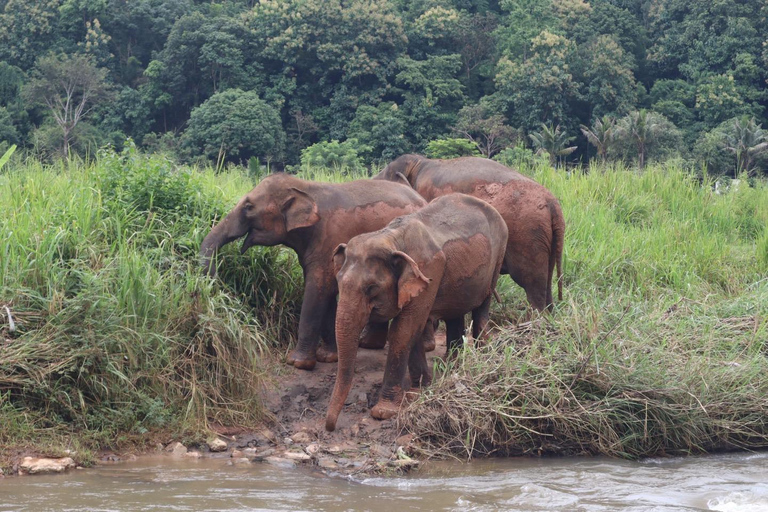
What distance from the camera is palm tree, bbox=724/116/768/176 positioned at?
4000cm

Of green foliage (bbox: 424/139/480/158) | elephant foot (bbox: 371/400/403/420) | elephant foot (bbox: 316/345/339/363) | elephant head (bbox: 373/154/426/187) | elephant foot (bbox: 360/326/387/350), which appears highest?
elephant head (bbox: 373/154/426/187)

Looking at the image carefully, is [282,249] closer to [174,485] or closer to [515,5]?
[174,485]

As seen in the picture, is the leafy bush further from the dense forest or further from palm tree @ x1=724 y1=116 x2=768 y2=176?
the dense forest

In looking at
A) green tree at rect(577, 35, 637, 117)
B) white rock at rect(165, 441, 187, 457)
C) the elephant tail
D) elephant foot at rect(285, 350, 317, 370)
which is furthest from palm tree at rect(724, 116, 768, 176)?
white rock at rect(165, 441, 187, 457)

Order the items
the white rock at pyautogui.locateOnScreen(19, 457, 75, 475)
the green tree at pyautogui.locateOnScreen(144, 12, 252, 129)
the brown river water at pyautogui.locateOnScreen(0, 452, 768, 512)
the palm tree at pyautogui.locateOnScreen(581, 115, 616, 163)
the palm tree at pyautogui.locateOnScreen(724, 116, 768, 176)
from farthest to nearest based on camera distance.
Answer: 1. the green tree at pyautogui.locateOnScreen(144, 12, 252, 129)
2. the palm tree at pyautogui.locateOnScreen(581, 115, 616, 163)
3. the palm tree at pyautogui.locateOnScreen(724, 116, 768, 176)
4. the white rock at pyautogui.locateOnScreen(19, 457, 75, 475)
5. the brown river water at pyautogui.locateOnScreen(0, 452, 768, 512)

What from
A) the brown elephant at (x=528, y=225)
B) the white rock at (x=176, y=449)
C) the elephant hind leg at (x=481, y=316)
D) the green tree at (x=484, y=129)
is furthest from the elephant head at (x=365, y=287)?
the green tree at (x=484, y=129)

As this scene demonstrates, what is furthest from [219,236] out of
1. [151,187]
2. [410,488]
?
[410,488]

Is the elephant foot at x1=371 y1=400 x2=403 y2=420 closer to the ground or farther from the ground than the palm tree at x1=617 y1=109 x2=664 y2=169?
closer to the ground

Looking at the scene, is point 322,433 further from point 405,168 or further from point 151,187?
point 405,168

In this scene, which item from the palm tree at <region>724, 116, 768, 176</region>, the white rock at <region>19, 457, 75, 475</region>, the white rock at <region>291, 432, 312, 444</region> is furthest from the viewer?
the palm tree at <region>724, 116, 768, 176</region>

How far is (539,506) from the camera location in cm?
529

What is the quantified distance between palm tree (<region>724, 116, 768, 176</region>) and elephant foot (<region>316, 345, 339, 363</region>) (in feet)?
116

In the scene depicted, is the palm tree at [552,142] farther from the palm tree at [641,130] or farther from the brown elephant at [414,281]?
the brown elephant at [414,281]

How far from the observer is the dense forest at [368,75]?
155 feet
